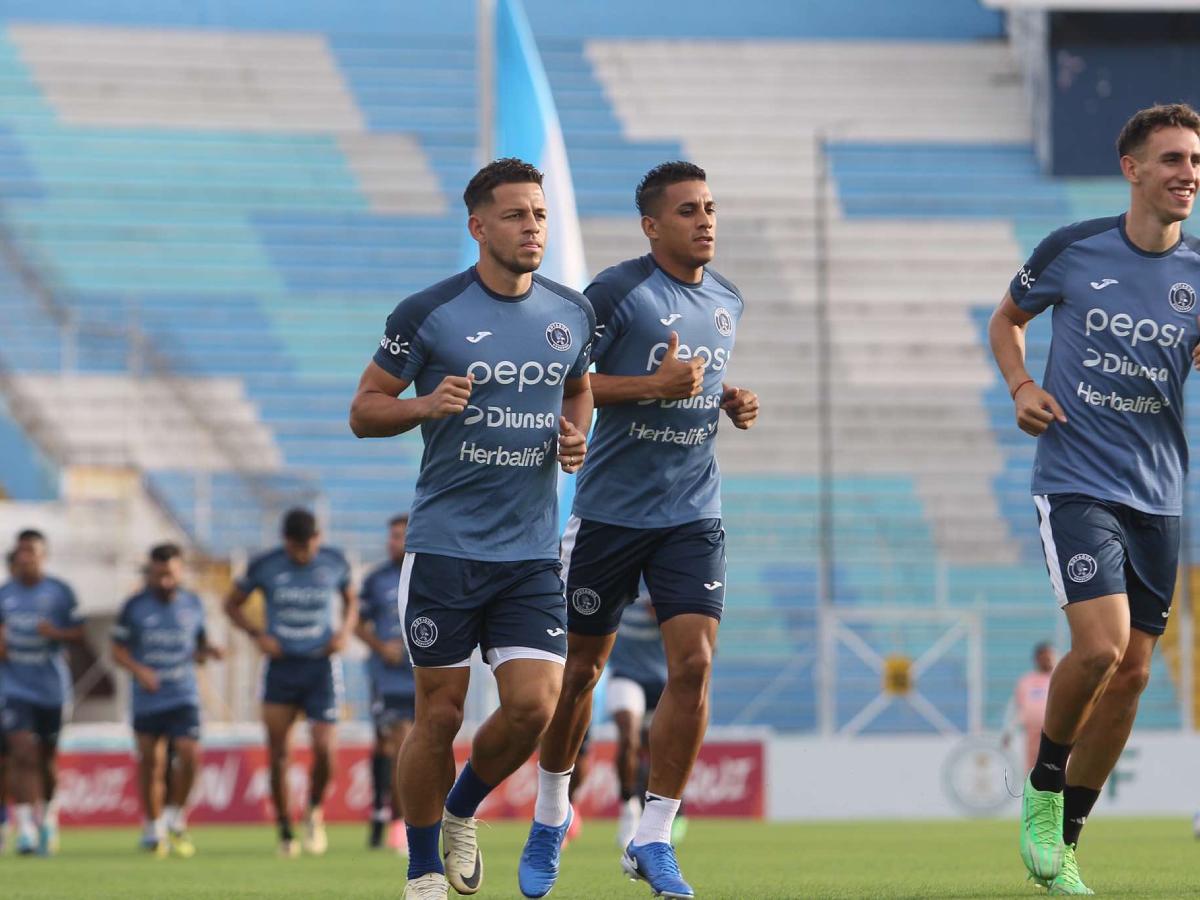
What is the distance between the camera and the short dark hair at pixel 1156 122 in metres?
7.46

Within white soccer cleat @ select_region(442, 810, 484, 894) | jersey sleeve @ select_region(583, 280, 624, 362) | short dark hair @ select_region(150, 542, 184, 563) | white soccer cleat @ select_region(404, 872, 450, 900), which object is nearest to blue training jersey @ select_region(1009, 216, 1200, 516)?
jersey sleeve @ select_region(583, 280, 624, 362)

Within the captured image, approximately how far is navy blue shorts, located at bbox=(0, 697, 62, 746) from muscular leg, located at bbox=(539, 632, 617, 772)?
27.4ft

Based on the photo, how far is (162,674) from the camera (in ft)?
49.3

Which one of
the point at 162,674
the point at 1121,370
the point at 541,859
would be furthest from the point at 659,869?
the point at 162,674

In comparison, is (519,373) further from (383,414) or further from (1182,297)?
(1182,297)

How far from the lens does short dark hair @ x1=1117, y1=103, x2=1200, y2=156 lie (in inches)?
294

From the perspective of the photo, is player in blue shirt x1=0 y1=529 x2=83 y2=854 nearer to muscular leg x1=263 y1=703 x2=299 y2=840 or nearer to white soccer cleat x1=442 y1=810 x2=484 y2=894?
muscular leg x1=263 y1=703 x2=299 y2=840

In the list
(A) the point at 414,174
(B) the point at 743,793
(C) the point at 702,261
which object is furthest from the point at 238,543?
(C) the point at 702,261

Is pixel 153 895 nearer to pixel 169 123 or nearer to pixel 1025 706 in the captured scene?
pixel 1025 706

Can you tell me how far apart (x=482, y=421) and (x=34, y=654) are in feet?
30.2

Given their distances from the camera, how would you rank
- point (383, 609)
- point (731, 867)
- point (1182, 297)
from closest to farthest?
point (1182, 297)
point (731, 867)
point (383, 609)

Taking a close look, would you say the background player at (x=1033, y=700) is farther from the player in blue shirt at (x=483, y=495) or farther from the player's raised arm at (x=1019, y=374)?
the player in blue shirt at (x=483, y=495)

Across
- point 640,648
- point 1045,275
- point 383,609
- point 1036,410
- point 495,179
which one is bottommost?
point 640,648

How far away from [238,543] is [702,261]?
14702 mm
